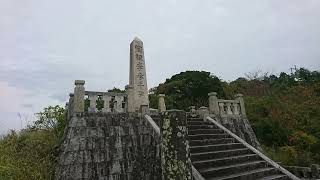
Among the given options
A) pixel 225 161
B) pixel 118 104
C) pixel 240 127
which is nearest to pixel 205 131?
pixel 225 161

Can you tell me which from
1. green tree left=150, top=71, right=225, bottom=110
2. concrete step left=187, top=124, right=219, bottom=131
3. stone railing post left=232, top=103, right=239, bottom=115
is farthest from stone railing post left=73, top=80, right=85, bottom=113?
green tree left=150, top=71, right=225, bottom=110

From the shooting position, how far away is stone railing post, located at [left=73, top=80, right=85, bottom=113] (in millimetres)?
8609

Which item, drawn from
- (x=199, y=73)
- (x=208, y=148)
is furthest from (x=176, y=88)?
(x=208, y=148)

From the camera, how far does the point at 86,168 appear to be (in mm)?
7812

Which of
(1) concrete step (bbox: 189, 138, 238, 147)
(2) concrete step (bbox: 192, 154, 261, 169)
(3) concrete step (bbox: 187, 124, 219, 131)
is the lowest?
(2) concrete step (bbox: 192, 154, 261, 169)

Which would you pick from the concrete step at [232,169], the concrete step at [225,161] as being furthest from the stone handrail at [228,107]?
the concrete step at [232,169]

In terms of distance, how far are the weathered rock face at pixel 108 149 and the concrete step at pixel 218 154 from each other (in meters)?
1.17

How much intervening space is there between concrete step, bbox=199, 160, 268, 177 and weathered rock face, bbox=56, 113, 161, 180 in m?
1.50

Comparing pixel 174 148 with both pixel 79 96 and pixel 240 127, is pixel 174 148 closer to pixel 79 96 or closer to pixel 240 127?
pixel 79 96

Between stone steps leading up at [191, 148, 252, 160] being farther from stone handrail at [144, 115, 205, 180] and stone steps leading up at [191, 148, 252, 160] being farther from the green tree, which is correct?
the green tree

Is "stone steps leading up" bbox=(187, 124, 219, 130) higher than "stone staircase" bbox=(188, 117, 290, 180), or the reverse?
"stone steps leading up" bbox=(187, 124, 219, 130)

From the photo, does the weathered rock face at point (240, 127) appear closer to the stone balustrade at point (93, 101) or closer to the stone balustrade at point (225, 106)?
the stone balustrade at point (225, 106)

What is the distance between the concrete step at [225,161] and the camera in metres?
8.19

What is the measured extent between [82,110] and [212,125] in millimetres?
5567
